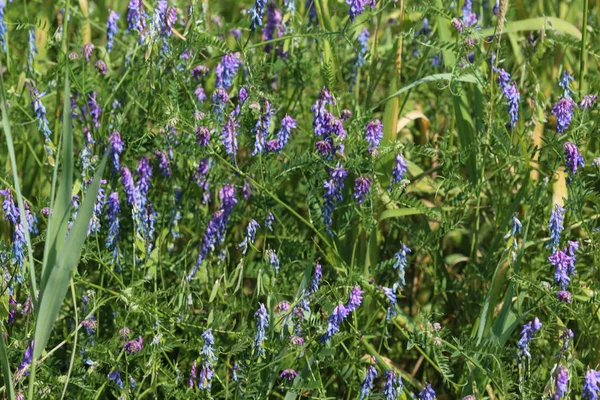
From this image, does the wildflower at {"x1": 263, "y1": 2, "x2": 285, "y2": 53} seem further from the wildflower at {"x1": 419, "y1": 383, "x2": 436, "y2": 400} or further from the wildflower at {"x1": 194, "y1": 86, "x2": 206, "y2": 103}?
the wildflower at {"x1": 419, "y1": 383, "x2": 436, "y2": 400}

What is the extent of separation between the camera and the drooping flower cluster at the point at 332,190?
257cm

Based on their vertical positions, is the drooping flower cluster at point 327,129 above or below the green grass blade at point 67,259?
above

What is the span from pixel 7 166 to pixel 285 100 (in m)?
0.98

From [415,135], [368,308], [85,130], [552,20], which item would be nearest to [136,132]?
[85,130]

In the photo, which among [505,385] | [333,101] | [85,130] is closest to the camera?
[505,385]

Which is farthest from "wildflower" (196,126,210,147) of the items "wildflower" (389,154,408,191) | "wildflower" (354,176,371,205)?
"wildflower" (389,154,408,191)

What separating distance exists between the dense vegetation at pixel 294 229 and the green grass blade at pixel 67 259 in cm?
1

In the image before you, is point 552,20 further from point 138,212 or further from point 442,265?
point 138,212

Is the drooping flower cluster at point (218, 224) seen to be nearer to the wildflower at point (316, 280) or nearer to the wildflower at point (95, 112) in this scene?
the wildflower at point (316, 280)

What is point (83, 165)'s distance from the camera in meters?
2.66

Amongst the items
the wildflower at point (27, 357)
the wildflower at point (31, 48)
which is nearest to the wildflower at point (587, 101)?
the wildflower at point (27, 357)

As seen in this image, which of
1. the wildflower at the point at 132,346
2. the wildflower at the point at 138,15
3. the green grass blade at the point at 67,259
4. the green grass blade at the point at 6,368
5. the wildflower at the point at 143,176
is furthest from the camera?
the wildflower at the point at 138,15

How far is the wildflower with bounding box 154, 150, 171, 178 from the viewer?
109 inches

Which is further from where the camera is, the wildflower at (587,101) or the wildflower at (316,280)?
the wildflower at (587,101)
